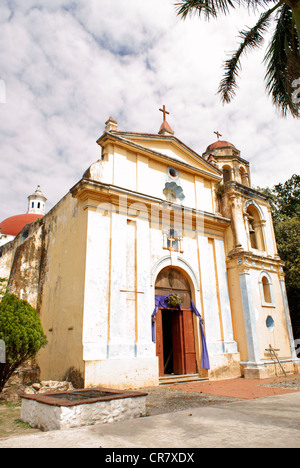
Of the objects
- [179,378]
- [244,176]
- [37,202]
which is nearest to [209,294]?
[179,378]

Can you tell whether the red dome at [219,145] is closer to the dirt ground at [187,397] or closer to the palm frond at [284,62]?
the palm frond at [284,62]

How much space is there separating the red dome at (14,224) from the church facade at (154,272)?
1340 centimetres

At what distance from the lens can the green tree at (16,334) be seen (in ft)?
26.4

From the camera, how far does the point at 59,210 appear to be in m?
13.3

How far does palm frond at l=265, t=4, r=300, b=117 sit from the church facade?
5314 millimetres

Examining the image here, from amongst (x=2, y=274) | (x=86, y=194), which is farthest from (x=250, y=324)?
(x=2, y=274)

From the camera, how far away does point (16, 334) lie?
8094mm

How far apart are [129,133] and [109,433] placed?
33.6 ft

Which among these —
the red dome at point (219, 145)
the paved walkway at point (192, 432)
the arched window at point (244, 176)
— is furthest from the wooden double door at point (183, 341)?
the red dome at point (219, 145)

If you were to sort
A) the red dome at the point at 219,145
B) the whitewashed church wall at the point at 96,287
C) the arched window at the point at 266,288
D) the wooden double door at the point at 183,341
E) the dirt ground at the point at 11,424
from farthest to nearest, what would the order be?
the red dome at the point at 219,145, the arched window at the point at 266,288, the wooden double door at the point at 183,341, the whitewashed church wall at the point at 96,287, the dirt ground at the point at 11,424

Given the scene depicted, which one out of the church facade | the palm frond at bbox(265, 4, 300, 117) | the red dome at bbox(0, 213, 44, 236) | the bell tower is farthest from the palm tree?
the bell tower

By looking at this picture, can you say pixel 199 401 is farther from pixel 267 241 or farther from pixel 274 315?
pixel 267 241

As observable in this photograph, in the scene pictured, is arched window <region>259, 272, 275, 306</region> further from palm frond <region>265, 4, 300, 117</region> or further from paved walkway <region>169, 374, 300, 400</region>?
palm frond <region>265, 4, 300, 117</region>

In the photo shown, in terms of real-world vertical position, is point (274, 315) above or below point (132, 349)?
above
